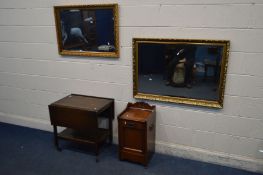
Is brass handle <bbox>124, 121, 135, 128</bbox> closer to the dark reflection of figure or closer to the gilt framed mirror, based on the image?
the dark reflection of figure

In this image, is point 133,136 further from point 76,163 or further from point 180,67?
point 180,67

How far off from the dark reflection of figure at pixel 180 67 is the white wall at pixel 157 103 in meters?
0.19

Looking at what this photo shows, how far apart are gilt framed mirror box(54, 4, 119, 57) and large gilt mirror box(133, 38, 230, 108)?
31 cm

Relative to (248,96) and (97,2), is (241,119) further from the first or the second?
(97,2)

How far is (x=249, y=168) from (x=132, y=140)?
4.11 feet

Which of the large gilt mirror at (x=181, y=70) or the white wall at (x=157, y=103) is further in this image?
the large gilt mirror at (x=181, y=70)

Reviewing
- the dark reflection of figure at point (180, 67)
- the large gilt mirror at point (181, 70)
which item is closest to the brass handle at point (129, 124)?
the large gilt mirror at point (181, 70)

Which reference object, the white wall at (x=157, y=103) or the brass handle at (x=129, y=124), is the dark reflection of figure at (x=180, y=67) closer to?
the white wall at (x=157, y=103)

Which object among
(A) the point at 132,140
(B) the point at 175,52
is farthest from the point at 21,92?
(B) the point at 175,52

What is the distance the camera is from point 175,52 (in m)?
2.58

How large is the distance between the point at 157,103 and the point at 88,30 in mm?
1131

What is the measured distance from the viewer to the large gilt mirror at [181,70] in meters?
2.44

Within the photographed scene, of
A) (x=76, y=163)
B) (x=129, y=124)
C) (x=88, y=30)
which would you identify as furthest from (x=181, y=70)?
(x=76, y=163)

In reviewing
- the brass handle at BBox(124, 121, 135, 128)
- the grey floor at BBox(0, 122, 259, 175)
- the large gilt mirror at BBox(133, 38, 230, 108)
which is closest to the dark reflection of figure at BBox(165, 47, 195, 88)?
the large gilt mirror at BBox(133, 38, 230, 108)
